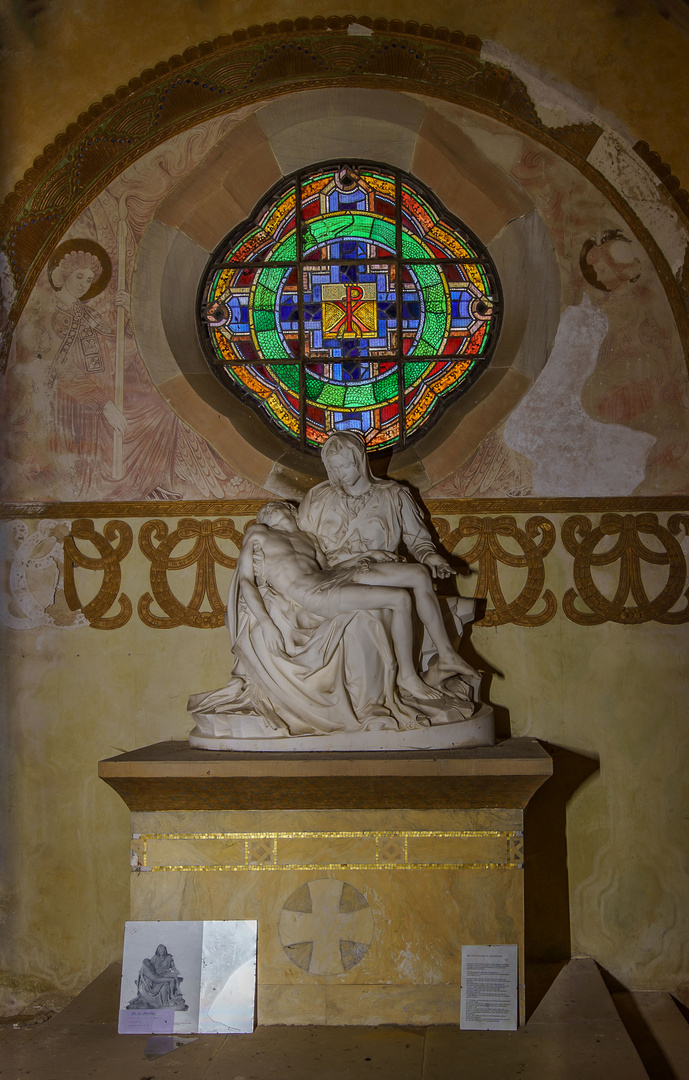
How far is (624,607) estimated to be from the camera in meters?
5.99

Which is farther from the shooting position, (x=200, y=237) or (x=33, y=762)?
(x=200, y=237)

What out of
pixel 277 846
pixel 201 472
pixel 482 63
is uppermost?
pixel 482 63

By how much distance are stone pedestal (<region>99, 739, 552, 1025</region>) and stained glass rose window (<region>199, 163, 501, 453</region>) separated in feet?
8.63

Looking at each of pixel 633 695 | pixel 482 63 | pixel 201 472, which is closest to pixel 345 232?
pixel 482 63

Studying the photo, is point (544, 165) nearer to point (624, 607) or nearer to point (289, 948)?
point (624, 607)

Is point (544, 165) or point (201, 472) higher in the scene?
point (544, 165)

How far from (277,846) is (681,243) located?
14.4ft

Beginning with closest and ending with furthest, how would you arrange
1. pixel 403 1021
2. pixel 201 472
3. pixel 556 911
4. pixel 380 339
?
pixel 403 1021 < pixel 556 911 < pixel 201 472 < pixel 380 339

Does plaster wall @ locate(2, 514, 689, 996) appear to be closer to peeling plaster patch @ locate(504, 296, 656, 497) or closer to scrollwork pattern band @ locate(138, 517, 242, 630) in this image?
scrollwork pattern band @ locate(138, 517, 242, 630)

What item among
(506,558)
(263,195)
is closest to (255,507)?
(506,558)

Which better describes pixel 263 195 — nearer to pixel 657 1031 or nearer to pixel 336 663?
pixel 336 663

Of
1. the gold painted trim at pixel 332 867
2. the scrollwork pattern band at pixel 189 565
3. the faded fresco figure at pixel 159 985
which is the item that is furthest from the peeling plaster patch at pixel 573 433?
the faded fresco figure at pixel 159 985

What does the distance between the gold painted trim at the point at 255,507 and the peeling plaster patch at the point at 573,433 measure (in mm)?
77

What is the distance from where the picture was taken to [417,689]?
5.11 m
